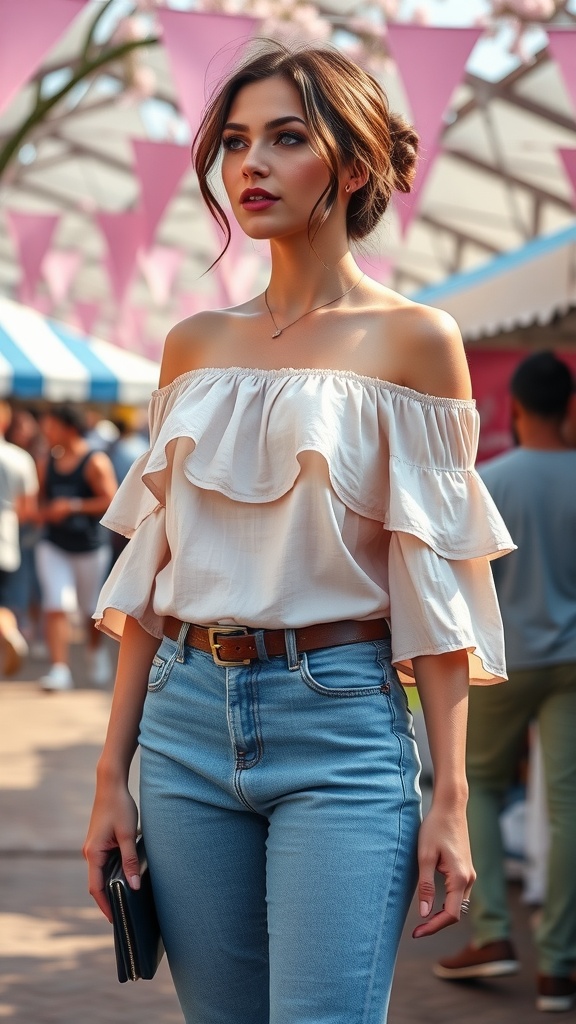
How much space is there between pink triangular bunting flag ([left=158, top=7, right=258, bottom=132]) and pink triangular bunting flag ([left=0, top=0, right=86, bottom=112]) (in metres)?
0.56

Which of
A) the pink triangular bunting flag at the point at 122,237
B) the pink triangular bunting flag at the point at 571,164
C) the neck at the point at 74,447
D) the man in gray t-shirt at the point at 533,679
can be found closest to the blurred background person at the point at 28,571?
the neck at the point at 74,447

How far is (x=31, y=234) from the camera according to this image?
51.7ft

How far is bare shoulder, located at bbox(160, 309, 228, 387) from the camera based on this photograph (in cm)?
209

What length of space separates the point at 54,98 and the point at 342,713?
5384mm

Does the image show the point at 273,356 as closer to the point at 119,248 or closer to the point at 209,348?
the point at 209,348

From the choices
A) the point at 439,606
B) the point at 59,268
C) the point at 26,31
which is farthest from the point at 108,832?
the point at 59,268

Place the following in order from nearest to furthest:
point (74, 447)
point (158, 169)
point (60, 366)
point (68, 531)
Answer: point (68, 531) < point (74, 447) < point (158, 169) < point (60, 366)

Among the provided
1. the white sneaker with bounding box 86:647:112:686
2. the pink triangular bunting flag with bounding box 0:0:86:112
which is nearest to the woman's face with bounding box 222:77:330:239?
the pink triangular bunting flag with bounding box 0:0:86:112

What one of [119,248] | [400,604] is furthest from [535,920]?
[119,248]

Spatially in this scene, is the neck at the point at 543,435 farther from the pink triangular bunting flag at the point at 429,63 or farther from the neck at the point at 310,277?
the pink triangular bunting flag at the point at 429,63

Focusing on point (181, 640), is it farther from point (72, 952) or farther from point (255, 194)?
point (72, 952)

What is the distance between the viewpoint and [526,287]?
6340mm

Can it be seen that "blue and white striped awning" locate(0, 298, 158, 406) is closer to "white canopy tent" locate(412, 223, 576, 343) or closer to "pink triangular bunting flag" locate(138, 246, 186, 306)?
"pink triangular bunting flag" locate(138, 246, 186, 306)

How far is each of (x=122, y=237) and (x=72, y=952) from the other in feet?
38.4
